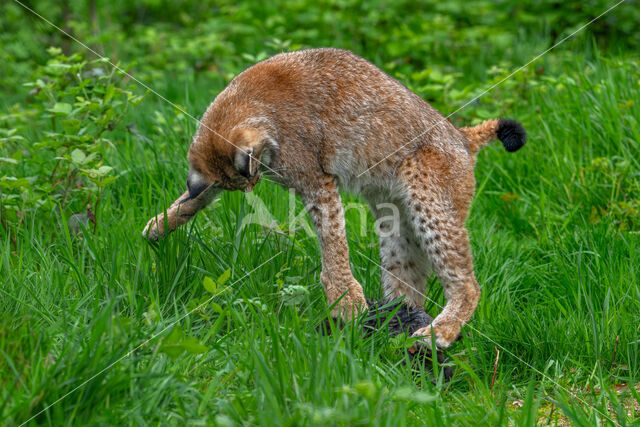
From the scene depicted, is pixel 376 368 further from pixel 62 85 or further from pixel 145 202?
pixel 62 85

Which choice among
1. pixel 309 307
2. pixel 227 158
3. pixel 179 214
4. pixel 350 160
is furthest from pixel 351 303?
pixel 179 214

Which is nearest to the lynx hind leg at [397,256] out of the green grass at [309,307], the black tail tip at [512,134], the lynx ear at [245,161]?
the green grass at [309,307]

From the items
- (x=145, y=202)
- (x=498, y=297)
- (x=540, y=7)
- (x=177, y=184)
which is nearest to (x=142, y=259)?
(x=145, y=202)

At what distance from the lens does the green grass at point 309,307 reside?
260 cm

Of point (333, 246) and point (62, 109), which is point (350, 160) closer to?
point (333, 246)

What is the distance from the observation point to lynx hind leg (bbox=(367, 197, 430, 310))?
4.34 m

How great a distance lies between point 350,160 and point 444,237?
2.31 ft

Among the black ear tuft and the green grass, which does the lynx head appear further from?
the green grass

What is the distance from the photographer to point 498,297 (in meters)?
4.15

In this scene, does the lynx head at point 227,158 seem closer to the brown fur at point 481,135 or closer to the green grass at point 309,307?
the green grass at point 309,307

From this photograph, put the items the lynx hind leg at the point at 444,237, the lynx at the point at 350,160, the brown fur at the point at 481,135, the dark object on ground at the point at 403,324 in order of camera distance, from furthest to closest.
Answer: the brown fur at the point at 481,135 < the lynx hind leg at the point at 444,237 < the lynx at the point at 350,160 < the dark object on ground at the point at 403,324

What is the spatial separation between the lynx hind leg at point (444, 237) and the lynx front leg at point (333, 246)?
0.46 metres

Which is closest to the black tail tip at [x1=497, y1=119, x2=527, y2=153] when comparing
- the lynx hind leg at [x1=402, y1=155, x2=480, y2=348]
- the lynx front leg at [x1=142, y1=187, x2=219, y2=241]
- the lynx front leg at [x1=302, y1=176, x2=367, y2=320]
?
the lynx hind leg at [x1=402, y1=155, x2=480, y2=348]

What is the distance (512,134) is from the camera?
14.2 ft
